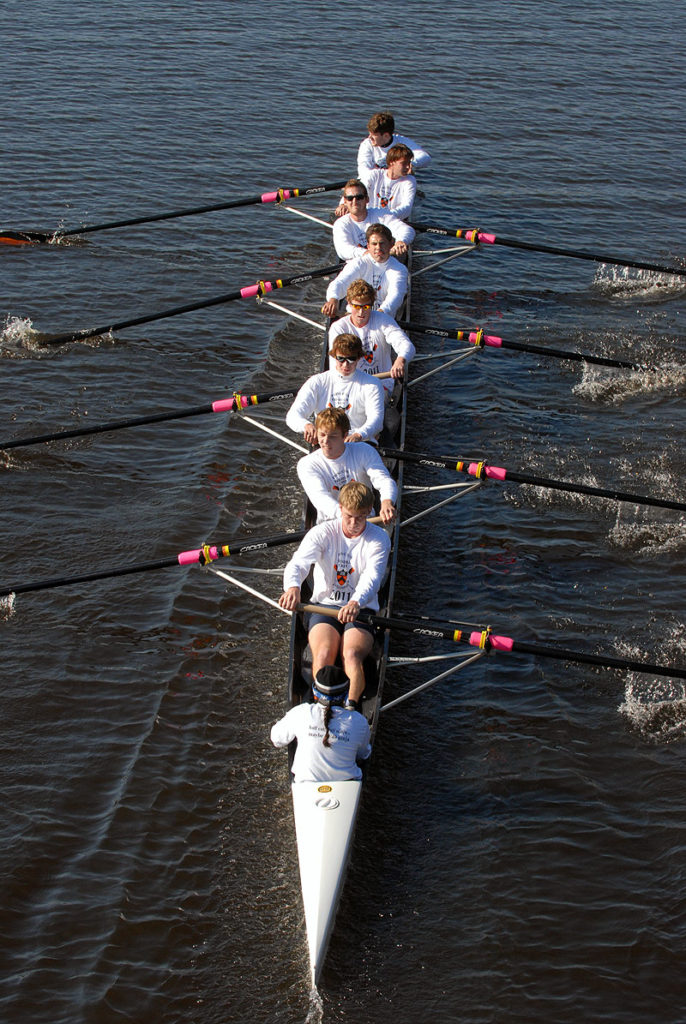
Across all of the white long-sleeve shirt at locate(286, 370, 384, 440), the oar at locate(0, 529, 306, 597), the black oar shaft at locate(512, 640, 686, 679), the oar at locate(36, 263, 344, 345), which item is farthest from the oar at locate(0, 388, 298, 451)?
the black oar shaft at locate(512, 640, 686, 679)

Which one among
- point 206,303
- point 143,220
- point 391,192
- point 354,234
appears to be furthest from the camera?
point 143,220

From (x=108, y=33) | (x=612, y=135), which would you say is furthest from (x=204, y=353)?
(x=108, y=33)

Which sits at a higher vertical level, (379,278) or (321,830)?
(379,278)

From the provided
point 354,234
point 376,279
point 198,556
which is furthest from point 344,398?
point 354,234

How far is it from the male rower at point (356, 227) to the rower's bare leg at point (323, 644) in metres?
6.39

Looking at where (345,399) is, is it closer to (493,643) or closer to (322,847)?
(493,643)

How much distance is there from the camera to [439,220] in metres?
19.5

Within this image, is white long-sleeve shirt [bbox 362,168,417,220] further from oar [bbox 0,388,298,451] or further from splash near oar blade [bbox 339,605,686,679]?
splash near oar blade [bbox 339,605,686,679]

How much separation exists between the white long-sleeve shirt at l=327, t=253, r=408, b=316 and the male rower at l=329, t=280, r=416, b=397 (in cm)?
96

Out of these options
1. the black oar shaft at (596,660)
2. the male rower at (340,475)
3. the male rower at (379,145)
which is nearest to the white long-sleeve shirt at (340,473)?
the male rower at (340,475)

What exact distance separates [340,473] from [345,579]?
1275 mm

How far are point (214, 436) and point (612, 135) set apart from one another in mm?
14562

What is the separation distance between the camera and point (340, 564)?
28.0ft

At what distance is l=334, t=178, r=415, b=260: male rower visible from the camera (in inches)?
545
